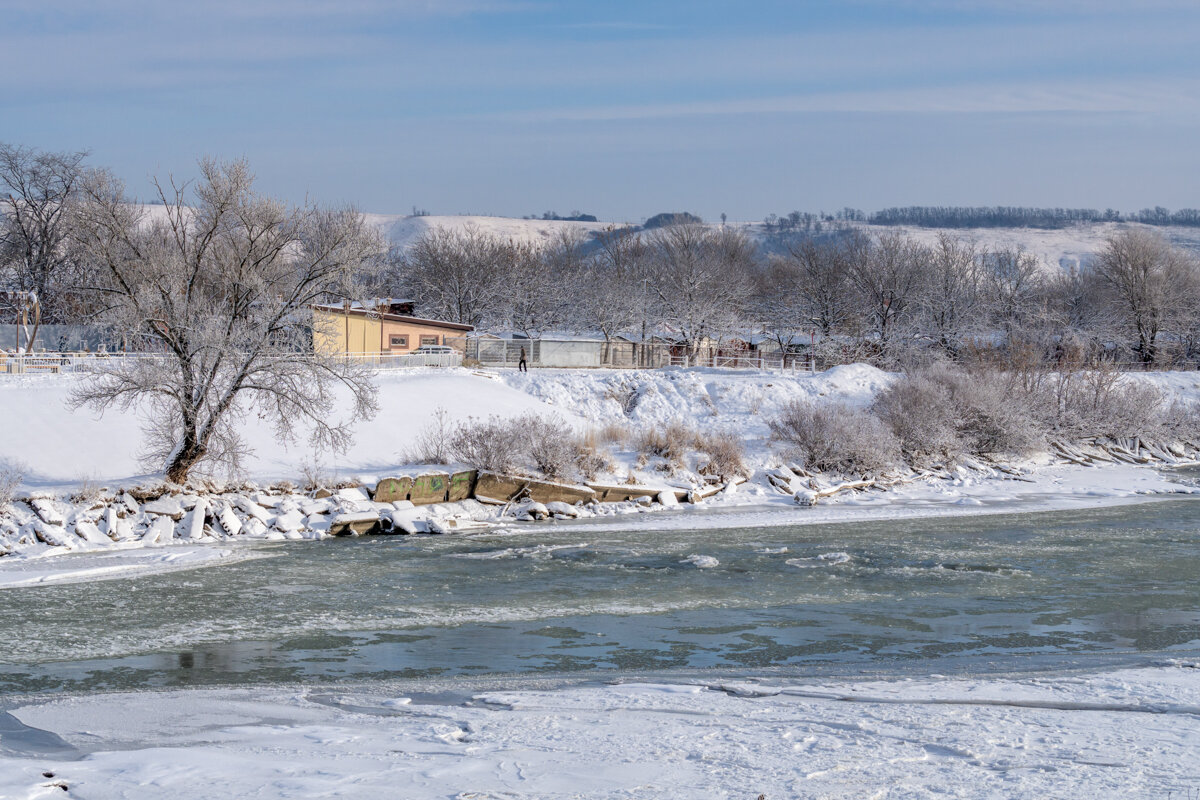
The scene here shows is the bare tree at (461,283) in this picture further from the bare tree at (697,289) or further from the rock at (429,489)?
the rock at (429,489)

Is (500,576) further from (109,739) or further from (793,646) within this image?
(109,739)

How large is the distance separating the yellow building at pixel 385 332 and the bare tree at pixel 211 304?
61.8 ft

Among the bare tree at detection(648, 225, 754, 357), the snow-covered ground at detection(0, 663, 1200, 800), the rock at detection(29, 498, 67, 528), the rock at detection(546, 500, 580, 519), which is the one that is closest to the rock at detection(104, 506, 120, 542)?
the rock at detection(29, 498, 67, 528)

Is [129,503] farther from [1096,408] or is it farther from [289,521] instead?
[1096,408]

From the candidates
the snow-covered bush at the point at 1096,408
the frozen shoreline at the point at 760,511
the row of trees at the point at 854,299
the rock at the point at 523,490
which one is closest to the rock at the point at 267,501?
the frozen shoreline at the point at 760,511

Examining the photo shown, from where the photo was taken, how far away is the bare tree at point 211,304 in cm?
2542

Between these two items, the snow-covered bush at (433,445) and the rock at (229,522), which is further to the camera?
the snow-covered bush at (433,445)

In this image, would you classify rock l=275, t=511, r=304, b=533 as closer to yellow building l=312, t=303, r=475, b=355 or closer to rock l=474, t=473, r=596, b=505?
rock l=474, t=473, r=596, b=505

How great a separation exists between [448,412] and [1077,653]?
2482cm

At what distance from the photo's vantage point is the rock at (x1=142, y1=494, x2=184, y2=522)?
969 inches

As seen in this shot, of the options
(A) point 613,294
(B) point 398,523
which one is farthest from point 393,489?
(A) point 613,294

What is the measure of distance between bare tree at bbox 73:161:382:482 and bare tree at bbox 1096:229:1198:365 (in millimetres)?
61735

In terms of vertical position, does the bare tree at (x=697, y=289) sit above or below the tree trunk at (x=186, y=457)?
above

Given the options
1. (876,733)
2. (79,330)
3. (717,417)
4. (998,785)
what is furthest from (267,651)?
(79,330)
